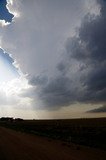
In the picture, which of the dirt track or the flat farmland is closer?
the dirt track

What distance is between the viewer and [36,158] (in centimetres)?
1822

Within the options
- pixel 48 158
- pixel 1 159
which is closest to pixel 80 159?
pixel 48 158

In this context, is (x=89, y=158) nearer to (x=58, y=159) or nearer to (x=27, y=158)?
(x=58, y=159)

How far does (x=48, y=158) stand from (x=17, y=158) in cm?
193

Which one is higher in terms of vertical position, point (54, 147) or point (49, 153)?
point (54, 147)

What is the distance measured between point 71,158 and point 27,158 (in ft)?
8.40

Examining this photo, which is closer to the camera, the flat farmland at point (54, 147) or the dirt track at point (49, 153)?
the dirt track at point (49, 153)

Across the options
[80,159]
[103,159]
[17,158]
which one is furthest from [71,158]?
[17,158]

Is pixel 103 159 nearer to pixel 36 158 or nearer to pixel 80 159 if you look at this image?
pixel 80 159

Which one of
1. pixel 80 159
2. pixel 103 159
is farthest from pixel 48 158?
pixel 103 159

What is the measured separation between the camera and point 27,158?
60.7 feet

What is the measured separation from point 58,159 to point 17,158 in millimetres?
2630

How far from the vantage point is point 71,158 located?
1841cm

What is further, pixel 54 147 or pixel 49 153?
pixel 54 147
